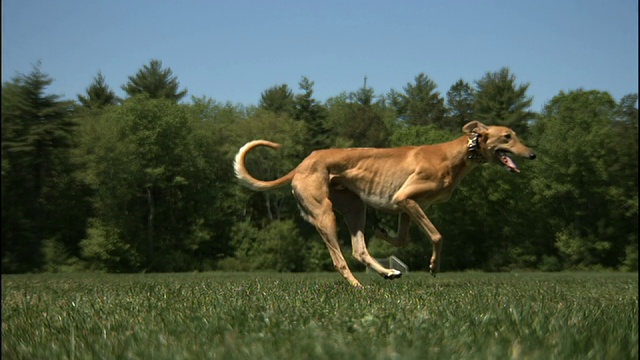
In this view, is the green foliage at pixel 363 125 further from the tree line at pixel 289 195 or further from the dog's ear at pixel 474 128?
the dog's ear at pixel 474 128

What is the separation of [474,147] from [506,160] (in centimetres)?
53

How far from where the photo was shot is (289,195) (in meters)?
54.7

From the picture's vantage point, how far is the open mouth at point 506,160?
9984mm

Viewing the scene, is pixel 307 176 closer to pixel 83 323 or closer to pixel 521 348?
pixel 83 323

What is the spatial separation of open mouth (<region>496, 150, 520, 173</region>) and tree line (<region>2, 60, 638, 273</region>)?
26.9 metres

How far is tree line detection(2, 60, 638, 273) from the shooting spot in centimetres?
4128

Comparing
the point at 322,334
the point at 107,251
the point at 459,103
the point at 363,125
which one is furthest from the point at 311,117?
the point at 322,334

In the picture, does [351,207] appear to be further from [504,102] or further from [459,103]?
[459,103]

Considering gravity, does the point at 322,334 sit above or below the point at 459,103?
below

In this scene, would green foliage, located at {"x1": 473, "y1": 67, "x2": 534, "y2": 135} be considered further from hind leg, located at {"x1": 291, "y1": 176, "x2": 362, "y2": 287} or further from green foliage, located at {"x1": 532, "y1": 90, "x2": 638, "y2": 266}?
hind leg, located at {"x1": 291, "y1": 176, "x2": 362, "y2": 287}

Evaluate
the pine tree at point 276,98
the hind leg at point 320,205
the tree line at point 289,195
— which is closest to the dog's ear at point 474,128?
the hind leg at point 320,205

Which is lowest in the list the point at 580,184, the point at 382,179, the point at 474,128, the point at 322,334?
the point at 322,334

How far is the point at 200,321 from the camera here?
368 cm

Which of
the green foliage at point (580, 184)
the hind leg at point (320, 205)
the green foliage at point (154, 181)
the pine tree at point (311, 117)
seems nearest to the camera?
the hind leg at point (320, 205)
